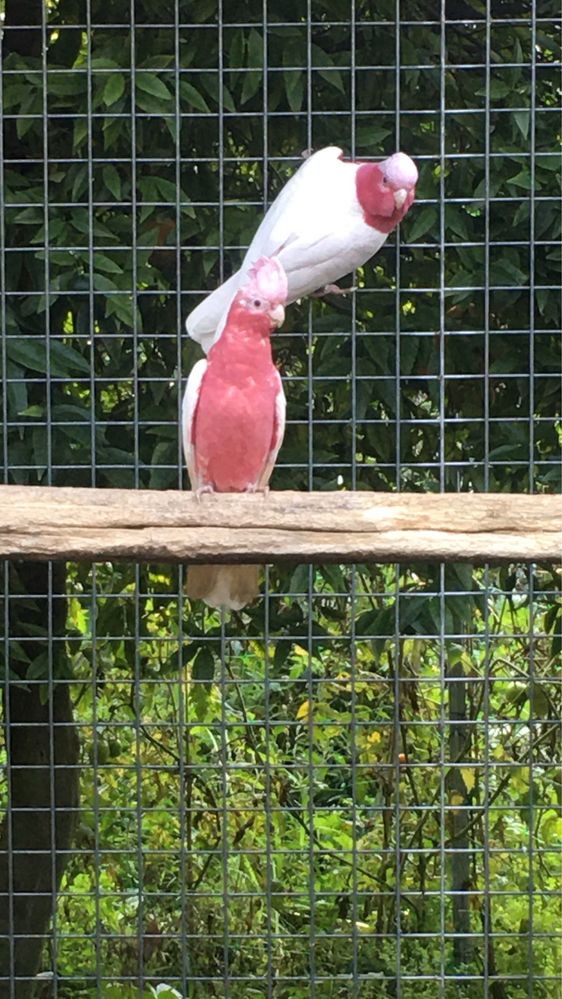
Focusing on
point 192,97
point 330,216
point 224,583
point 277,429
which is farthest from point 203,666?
point 192,97

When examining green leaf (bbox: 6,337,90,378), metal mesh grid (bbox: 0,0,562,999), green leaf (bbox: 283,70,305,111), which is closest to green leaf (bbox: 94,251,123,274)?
metal mesh grid (bbox: 0,0,562,999)

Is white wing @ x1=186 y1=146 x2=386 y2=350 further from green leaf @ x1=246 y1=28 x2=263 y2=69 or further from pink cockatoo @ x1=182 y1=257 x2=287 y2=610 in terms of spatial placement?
green leaf @ x1=246 y1=28 x2=263 y2=69

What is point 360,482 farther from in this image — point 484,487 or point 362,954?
point 362,954

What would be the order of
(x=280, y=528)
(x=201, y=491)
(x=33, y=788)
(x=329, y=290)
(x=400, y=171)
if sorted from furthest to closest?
(x=33, y=788) < (x=329, y=290) < (x=400, y=171) < (x=201, y=491) < (x=280, y=528)

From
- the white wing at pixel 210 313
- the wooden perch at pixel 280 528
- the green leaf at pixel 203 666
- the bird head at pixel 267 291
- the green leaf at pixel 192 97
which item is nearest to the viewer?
the wooden perch at pixel 280 528

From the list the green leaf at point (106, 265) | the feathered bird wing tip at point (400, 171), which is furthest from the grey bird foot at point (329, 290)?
the green leaf at point (106, 265)

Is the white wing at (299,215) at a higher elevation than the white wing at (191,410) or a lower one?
higher

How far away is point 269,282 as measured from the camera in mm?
1469

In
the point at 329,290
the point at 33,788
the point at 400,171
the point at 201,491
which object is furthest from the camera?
the point at 33,788

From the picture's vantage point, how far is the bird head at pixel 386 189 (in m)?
1.52

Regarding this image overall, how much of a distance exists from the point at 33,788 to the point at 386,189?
108 centimetres

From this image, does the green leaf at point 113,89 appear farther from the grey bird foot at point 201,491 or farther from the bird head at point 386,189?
the grey bird foot at point 201,491

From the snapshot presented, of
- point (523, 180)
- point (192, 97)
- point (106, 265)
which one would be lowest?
point (106, 265)

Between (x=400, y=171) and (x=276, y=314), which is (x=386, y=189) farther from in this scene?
(x=276, y=314)
